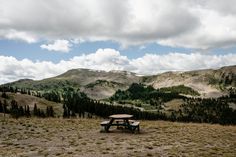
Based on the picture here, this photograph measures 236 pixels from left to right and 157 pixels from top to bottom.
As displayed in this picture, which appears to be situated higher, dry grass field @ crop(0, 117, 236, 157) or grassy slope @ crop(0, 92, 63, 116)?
grassy slope @ crop(0, 92, 63, 116)

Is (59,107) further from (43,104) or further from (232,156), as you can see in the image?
(232,156)

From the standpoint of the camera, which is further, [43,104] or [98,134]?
[43,104]

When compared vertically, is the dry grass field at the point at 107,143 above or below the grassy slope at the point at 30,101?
below

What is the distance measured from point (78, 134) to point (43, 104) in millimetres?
129285

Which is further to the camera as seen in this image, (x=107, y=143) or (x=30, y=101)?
(x=30, y=101)

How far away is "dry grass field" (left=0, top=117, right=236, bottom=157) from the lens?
25.6m

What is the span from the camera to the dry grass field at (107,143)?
25641mm

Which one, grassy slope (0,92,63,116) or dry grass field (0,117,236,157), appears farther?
grassy slope (0,92,63,116)

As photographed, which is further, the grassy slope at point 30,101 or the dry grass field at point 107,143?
the grassy slope at point 30,101

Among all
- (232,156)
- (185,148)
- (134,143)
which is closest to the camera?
(232,156)

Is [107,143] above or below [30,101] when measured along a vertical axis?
below

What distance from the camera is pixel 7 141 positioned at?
31797mm

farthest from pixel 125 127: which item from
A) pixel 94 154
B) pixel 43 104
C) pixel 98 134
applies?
pixel 43 104

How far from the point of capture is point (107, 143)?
99.8 ft
